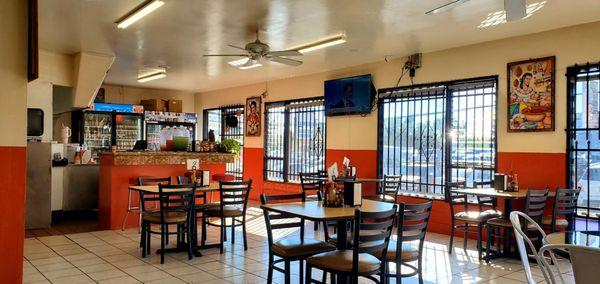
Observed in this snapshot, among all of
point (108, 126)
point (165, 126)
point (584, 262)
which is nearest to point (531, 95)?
point (584, 262)

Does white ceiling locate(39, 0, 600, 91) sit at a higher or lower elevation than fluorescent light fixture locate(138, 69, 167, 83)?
higher

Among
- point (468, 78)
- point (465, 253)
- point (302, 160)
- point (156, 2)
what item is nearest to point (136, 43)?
point (156, 2)

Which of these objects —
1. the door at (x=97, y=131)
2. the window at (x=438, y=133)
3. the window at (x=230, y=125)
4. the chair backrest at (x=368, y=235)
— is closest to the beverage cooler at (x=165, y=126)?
the window at (x=230, y=125)

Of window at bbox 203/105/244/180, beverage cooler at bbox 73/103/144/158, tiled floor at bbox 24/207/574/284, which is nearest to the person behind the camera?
tiled floor at bbox 24/207/574/284

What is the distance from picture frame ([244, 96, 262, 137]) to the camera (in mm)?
10984

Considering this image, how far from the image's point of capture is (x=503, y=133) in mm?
6441

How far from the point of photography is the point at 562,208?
5.34 metres

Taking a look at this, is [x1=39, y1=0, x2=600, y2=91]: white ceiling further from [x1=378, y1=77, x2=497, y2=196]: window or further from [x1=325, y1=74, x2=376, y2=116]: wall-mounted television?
[x1=378, y1=77, x2=497, y2=196]: window

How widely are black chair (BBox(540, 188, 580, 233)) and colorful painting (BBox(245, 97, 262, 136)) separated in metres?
7.00

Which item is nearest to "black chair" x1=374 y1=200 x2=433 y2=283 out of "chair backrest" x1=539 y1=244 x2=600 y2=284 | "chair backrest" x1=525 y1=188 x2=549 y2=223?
"chair backrest" x1=539 y1=244 x2=600 y2=284

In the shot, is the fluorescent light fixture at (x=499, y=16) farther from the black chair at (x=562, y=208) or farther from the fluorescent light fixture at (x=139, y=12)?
the fluorescent light fixture at (x=139, y=12)

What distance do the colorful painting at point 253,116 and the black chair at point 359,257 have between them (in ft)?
25.3

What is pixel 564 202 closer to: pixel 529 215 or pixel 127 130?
pixel 529 215

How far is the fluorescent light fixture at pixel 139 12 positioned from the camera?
4996 millimetres
